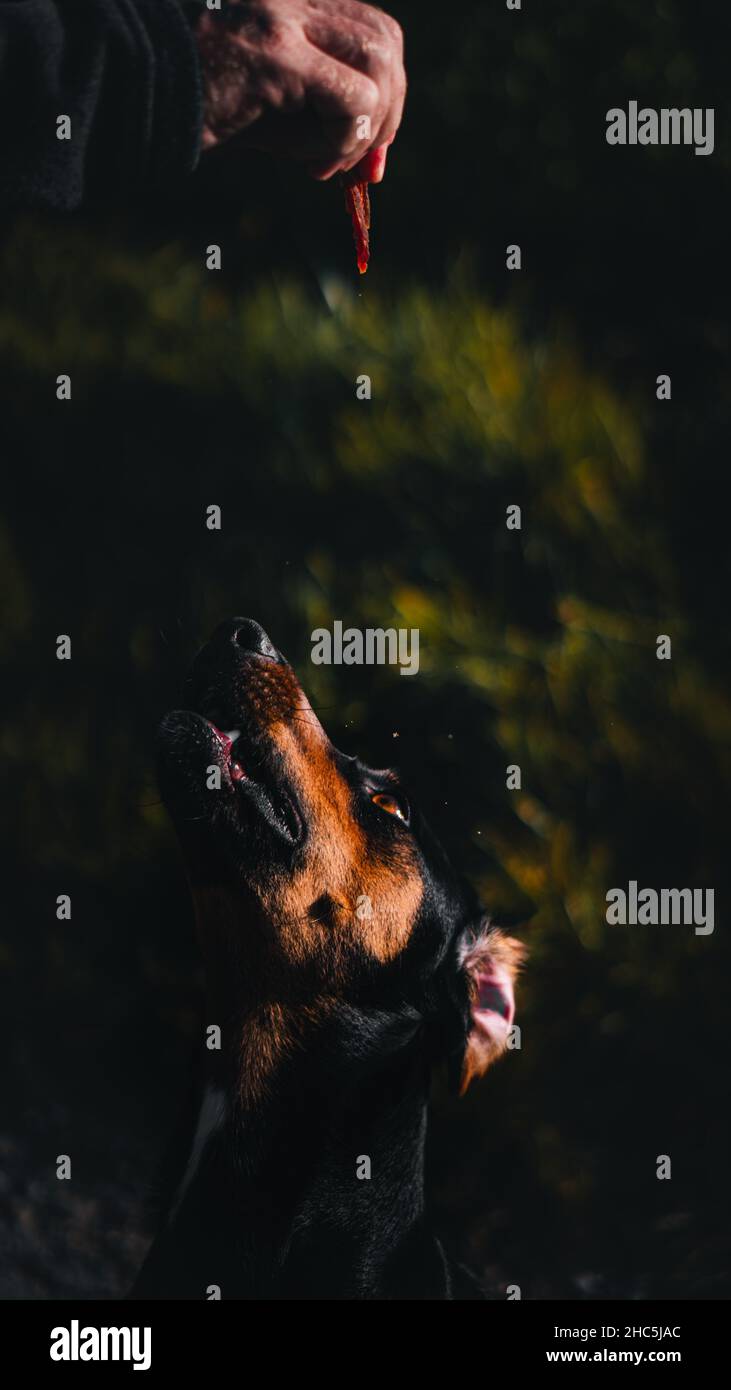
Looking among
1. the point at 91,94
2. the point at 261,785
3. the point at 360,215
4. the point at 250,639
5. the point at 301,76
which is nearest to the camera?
the point at 91,94

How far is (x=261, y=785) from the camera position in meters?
2.52

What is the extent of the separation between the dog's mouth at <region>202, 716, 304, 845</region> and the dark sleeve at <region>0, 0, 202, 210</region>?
39.8 inches

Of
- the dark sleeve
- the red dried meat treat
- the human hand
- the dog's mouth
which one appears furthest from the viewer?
the red dried meat treat

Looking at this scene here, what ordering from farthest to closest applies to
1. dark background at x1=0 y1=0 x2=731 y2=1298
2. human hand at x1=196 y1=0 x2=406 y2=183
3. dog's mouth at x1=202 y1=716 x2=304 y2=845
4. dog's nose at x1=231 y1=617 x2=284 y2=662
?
dark background at x1=0 y1=0 x2=731 y2=1298 → dog's nose at x1=231 y1=617 x2=284 y2=662 → dog's mouth at x1=202 y1=716 x2=304 y2=845 → human hand at x1=196 y1=0 x2=406 y2=183

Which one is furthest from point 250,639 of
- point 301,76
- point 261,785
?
point 301,76


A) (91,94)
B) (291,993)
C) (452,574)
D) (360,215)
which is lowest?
(291,993)

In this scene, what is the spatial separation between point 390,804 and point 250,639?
0.45m

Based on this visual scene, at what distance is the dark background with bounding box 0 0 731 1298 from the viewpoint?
307cm

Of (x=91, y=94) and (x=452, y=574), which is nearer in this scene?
(x=91, y=94)

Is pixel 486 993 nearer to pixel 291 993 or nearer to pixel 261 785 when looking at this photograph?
pixel 291 993

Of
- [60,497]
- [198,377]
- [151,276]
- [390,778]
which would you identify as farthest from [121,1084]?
[151,276]

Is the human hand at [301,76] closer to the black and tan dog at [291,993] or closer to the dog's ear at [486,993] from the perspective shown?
the black and tan dog at [291,993]

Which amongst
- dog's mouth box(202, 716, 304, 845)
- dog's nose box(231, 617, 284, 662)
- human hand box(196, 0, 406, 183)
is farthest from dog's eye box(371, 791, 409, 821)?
human hand box(196, 0, 406, 183)

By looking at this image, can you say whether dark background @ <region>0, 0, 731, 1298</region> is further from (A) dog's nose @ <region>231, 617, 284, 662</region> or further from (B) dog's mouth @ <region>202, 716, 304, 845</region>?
(B) dog's mouth @ <region>202, 716, 304, 845</region>
